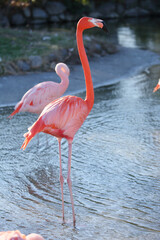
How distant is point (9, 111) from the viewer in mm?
6543

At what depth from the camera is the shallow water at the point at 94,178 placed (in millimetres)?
3316

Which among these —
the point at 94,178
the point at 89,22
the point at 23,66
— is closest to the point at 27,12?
the point at 23,66

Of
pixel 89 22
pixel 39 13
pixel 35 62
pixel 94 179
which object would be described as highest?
pixel 89 22

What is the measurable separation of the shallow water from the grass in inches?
112

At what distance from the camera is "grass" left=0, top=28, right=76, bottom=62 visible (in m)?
8.89

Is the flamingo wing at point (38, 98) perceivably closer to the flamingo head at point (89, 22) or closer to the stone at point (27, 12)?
the flamingo head at point (89, 22)

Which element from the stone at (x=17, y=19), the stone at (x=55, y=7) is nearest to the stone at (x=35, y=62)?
the stone at (x=17, y=19)

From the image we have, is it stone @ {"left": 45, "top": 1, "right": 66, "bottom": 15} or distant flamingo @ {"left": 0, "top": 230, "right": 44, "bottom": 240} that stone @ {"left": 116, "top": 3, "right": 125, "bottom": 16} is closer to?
stone @ {"left": 45, "top": 1, "right": 66, "bottom": 15}

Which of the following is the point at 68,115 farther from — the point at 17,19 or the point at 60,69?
the point at 17,19

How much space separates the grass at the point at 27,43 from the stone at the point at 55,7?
918 centimetres

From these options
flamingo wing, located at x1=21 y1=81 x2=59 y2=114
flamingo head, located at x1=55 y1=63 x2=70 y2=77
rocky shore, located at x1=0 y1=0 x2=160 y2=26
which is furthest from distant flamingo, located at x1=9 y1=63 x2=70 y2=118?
rocky shore, located at x1=0 y1=0 x2=160 y2=26

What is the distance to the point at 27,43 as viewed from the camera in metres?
9.88

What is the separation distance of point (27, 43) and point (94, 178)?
645 centimetres

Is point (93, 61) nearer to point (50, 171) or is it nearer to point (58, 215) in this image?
point (50, 171)
